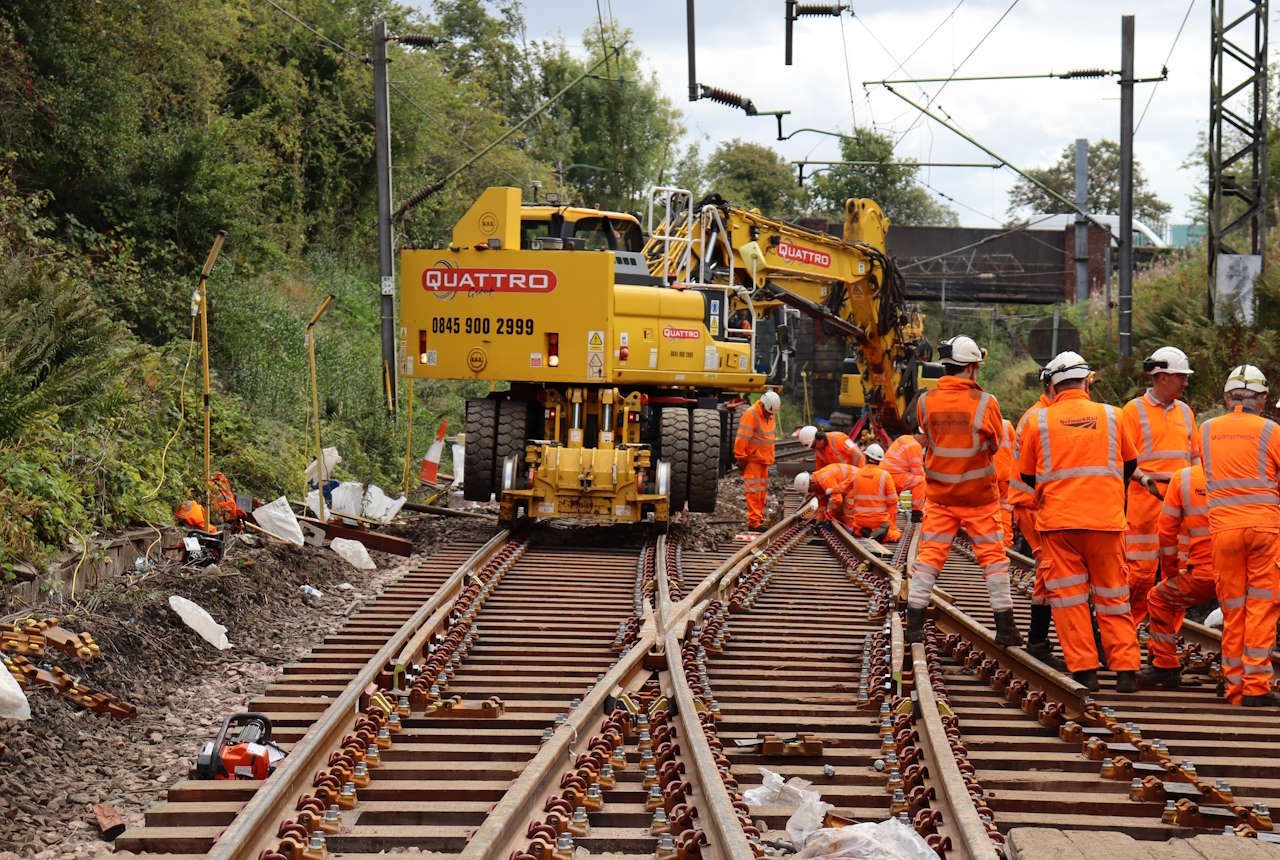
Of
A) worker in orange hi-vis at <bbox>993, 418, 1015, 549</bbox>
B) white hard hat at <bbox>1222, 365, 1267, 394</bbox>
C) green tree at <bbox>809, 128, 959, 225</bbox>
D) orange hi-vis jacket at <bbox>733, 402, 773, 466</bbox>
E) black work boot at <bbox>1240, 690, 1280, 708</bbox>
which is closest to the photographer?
black work boot at <bbox>1240, 690, 1280, 708</bbox>

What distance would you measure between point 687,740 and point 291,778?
5.22 feet

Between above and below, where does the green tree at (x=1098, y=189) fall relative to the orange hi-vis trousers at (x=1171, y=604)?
above

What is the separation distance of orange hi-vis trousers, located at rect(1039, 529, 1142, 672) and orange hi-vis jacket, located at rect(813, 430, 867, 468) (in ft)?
27.1

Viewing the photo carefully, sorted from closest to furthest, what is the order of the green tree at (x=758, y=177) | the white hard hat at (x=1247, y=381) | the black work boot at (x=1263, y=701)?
the black work boot at (x=1263, y=701), the white hard hat at (x=1247, y=381), the green tree at (x=758, y=177)

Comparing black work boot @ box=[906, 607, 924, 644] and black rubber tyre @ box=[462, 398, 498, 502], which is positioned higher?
black rubber tyre @ box=[462, 398, 498, 502]

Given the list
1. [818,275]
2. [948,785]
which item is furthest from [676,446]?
[948,785]

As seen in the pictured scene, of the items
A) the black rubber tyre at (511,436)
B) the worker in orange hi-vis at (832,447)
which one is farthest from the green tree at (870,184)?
the black rubber tyre at (511,436)

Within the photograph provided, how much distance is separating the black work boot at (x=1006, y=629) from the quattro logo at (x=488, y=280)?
6369 mm

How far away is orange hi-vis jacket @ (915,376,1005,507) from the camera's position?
8.30m

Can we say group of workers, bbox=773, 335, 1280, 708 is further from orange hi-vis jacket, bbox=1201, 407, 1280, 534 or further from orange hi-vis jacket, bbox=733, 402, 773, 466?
orange hi-vis jacket, bbox=733, 402, 773, 466

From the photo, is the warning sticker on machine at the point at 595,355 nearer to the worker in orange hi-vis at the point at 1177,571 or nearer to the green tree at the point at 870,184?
the worker in orange hi-vis at the point at 1177,571

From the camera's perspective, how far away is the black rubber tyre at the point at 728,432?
17839 mm

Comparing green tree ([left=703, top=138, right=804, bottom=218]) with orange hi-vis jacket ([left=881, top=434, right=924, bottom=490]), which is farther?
green tree ([left=703, top=138, right=804, bottom=218])

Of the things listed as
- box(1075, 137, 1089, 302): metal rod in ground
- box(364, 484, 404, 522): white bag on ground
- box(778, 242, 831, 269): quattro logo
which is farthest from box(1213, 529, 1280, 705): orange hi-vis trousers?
box(1075, 137, 1089, 302): metal rod in ground
